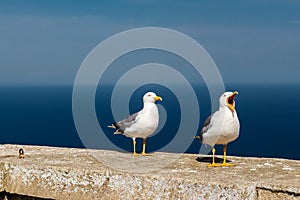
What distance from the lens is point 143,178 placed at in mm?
4547

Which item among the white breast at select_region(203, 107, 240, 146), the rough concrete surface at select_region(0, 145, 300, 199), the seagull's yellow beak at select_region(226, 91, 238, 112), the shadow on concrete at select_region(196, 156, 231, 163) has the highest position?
the seagull's yellow beak at select_region(226, 91, 238, 112)

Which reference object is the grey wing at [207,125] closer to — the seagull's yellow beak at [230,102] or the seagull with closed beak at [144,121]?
the seagull's yellow beak at [230,102]

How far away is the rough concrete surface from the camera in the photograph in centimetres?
420

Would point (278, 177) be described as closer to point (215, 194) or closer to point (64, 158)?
point (215, 194)

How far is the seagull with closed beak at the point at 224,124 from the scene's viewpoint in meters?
5.28

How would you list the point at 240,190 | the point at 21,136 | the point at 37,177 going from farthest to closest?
1. the point at 21,136
2. the point at 37,177
3. the point at 240,190

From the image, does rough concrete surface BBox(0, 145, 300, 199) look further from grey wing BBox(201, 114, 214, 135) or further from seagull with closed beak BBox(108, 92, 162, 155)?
seagull with closed beak BBox(108, 92, 162, 155)

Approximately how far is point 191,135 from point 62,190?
4.91ft

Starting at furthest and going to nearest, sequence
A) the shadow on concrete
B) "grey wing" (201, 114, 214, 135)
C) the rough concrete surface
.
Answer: the shadow on concrete → "grey wing" (201, 114, 214, 135) → the rough concrete surface

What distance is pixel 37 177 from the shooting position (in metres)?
4.98

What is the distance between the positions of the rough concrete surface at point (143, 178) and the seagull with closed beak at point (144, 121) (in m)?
0.58

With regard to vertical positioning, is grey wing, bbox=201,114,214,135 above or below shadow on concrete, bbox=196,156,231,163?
above

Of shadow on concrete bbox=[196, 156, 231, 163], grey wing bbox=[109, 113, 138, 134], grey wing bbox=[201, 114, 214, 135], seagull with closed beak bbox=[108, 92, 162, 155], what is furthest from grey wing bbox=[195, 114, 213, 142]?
grey wing bbox=[109, 113, 138, 134]

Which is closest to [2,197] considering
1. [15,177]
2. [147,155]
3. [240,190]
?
[15,177]
